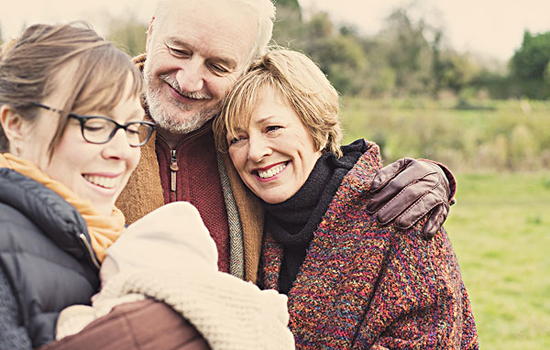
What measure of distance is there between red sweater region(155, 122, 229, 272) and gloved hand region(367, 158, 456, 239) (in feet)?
2.38

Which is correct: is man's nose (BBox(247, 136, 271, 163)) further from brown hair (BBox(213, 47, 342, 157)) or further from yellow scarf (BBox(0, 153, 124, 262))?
yellow scarf (BBox(0, 153, 124, 262))

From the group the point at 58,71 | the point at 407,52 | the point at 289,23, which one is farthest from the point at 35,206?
the point at 407,52

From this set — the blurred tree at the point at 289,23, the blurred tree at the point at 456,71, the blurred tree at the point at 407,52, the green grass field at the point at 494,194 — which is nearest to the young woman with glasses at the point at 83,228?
the green grass field at the point at 494,194

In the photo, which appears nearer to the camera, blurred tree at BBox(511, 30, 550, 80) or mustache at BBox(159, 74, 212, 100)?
mustache at BBox(159, 74, 212, 100)

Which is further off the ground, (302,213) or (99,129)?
(302,213)

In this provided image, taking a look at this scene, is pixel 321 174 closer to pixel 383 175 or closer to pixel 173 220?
pixel 383 175

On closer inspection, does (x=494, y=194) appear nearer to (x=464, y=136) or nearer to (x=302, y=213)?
(x=464, y=136)

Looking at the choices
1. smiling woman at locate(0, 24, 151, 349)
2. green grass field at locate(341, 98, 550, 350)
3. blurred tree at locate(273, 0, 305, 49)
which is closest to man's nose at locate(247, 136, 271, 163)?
smiling woman at locate(0, 24, 151, 349)

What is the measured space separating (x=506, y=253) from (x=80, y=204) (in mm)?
8616

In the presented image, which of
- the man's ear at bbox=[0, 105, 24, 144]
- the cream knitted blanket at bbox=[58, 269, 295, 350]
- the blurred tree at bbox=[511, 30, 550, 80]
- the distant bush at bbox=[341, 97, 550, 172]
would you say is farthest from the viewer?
the blurred tree at bbox=[511, 30, 550, 80]

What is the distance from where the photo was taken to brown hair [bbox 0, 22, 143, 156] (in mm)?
1476

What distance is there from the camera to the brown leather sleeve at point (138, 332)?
1.27 meters

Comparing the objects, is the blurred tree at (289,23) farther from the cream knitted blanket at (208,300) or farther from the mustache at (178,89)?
the cream knitted blanket at (208,300)

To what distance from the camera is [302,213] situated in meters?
2.48
